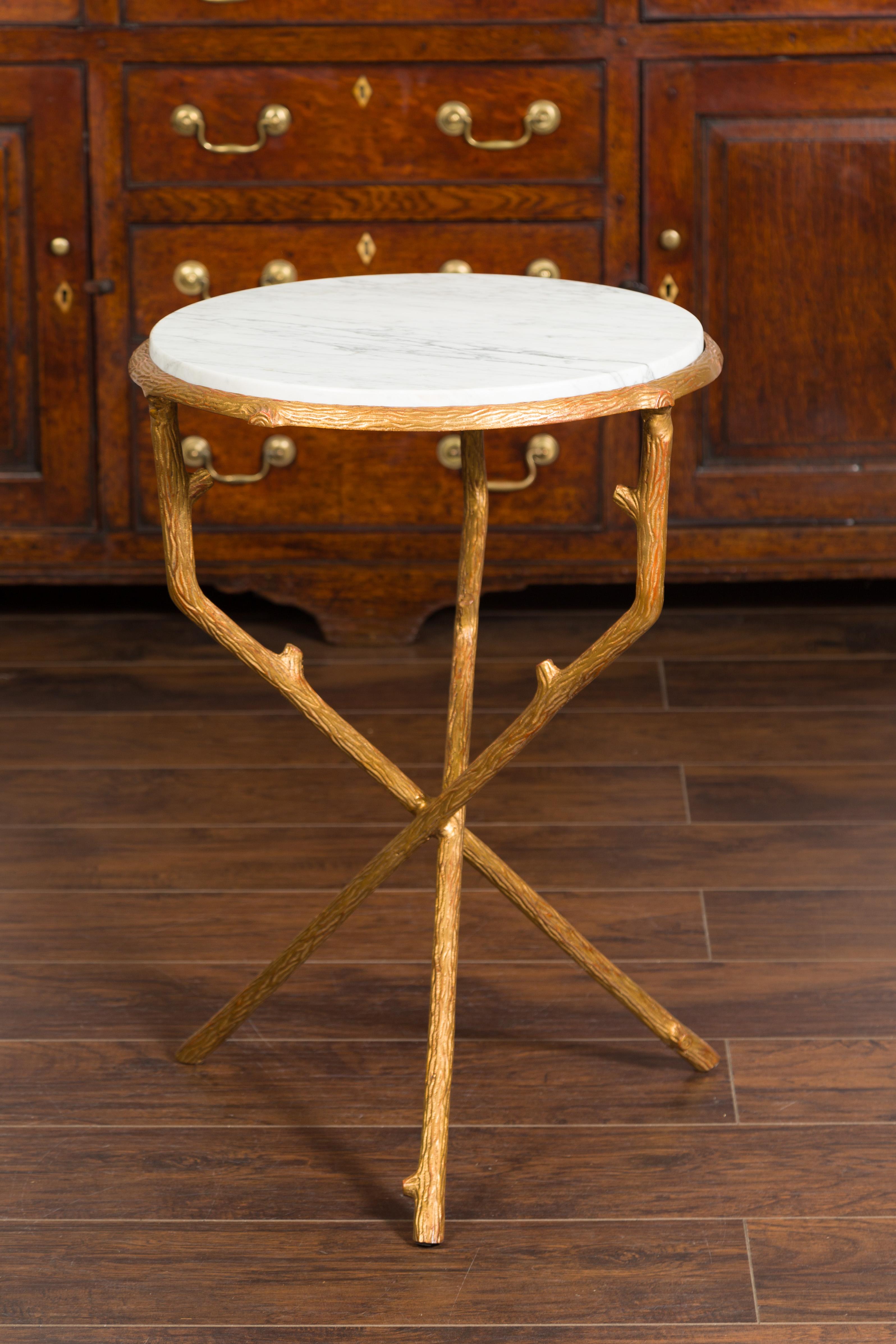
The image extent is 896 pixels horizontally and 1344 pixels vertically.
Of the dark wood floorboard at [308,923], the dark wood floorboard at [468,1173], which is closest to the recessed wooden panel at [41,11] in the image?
the dark wood floorboard at [308,923]

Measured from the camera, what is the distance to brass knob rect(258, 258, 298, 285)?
253cm

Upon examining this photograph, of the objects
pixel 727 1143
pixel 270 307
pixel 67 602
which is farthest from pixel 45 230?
pixel 727 1143

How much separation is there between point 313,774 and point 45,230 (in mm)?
988

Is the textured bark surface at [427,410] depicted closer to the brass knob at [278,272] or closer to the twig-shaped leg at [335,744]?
the twig-shaped leg at [335,744]

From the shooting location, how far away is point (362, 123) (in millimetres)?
2494

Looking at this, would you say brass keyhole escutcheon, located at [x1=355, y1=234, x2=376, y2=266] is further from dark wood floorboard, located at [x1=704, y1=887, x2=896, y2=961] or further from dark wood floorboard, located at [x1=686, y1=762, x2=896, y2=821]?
dark wood floorboard, located at [x1=704, y1=887, x2=896, y2=961]

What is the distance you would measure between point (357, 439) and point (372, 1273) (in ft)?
4.96

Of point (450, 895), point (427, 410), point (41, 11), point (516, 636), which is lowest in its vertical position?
point (516, 636)

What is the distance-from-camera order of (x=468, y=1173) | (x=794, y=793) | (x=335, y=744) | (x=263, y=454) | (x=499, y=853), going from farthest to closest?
(x=263, y=454) < (x=794, y=793) < (x=499, y=853) < (x=335, y=744) < (x=468, y=1173)

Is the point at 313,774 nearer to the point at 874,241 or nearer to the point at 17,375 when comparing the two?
the point at 17,375

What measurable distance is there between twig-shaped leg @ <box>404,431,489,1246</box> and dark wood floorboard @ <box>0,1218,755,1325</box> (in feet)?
0.15

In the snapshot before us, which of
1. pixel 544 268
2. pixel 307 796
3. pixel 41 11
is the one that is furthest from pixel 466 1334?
pixel 41 11

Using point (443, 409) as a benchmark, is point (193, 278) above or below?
below

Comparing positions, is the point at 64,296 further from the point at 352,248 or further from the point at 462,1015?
the point at 462,1015
